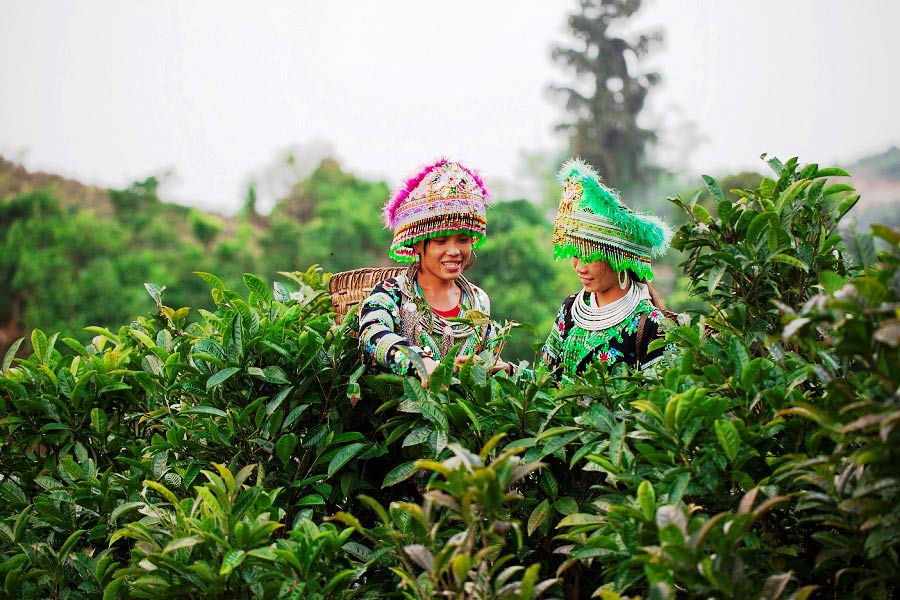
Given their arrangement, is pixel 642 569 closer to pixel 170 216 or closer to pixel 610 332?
pixel 610 332

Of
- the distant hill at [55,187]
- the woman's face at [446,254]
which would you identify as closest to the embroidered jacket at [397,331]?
the woman's face at [446,254]

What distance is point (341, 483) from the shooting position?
8.27 feet

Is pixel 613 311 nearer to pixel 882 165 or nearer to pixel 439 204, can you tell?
pixel 439 204

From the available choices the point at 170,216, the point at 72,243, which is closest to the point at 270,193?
the point at 170,216

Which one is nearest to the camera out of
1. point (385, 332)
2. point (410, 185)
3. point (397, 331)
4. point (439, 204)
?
point (385, 332)

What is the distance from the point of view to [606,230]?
11.0 ft

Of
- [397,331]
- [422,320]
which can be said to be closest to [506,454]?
[397,331]

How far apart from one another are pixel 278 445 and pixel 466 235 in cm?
122

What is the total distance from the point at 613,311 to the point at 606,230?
12.4 inches

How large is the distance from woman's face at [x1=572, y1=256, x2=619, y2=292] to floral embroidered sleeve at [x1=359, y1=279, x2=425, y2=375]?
2.32 feet

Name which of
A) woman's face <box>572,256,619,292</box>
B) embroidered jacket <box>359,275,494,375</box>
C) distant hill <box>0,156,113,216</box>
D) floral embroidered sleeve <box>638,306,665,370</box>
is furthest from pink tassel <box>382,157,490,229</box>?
distant hill <box>0,156,113,216</box>

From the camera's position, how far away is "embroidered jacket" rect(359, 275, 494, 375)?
278cm

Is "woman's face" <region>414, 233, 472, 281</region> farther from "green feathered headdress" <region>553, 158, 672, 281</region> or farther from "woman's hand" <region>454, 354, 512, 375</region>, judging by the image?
"woman's hand" <region>454, 354, 512, 375</region>

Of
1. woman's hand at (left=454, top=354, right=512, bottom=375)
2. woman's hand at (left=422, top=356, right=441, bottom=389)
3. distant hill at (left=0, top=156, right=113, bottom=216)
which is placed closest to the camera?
woman's hand at (left=422, top=356, right=441, bottom=389)
